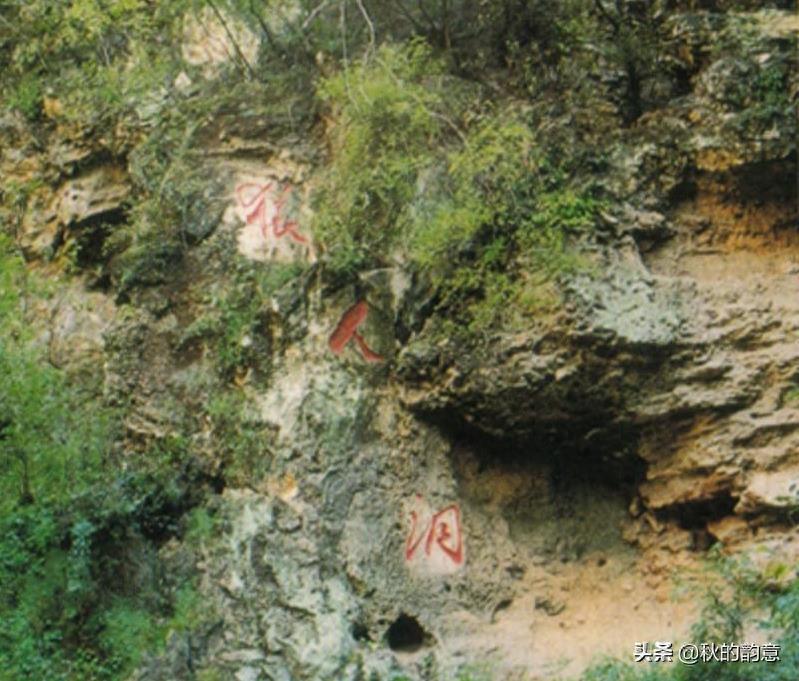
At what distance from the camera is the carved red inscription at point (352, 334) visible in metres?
8.88

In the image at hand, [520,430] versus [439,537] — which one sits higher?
[520,430]

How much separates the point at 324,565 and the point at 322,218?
2.80 meters

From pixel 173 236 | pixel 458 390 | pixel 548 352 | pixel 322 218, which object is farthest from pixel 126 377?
pixel 548 352

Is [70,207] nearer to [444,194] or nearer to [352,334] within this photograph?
[352,334]

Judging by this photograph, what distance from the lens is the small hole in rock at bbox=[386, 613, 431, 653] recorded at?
8.13m

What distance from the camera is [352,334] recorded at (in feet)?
29.3

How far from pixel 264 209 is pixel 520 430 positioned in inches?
113

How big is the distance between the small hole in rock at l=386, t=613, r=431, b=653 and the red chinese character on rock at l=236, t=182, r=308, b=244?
3.15 metres

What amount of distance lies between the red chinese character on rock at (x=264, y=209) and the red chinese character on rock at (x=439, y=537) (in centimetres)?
251

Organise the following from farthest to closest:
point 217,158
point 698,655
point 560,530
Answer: point 217,158, point 560,530, point 698,655

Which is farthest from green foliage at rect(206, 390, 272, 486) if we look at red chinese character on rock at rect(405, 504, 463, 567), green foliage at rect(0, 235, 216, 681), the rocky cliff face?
red chinese character on rock at rect(405, 504, 463, 567)

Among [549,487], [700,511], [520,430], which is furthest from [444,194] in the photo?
[700,511]

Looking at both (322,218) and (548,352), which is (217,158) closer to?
(322,218)

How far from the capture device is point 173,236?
992 centimetres
